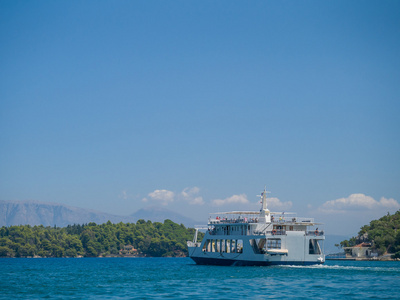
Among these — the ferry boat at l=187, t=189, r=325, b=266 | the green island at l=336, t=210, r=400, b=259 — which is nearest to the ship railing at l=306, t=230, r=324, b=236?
the ferry boat at l=187, t=189, r=325, b=266

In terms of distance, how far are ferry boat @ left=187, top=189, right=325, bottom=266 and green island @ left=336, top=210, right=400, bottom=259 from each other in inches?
2669

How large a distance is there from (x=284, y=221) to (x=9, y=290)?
37.7 m

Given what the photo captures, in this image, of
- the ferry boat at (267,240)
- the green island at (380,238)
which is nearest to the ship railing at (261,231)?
the ferry boat at (267,240)

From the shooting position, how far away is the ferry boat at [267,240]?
251 ft

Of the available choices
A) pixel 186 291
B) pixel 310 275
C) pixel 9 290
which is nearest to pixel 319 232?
pixel 310 275

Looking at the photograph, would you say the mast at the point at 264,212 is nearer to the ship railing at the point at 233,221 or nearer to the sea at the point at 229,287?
the ship railing at the point at 233,221

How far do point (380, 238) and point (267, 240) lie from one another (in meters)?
79.8

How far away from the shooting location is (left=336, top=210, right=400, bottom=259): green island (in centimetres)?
14675

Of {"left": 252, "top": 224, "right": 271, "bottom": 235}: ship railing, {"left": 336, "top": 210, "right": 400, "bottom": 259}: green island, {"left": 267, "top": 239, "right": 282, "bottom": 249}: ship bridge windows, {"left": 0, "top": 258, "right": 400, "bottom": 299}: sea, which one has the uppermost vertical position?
{"left": 336, "top": 210, "right": 400, "bottom": 259}: green island

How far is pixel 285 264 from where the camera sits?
7638cm

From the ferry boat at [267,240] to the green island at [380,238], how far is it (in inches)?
2669

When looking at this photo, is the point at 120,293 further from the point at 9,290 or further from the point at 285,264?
the point at 285,264

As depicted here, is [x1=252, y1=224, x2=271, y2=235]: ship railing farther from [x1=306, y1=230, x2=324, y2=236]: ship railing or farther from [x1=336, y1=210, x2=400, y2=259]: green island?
[x1=336, y1=210, x2=400, y2=259]: green island

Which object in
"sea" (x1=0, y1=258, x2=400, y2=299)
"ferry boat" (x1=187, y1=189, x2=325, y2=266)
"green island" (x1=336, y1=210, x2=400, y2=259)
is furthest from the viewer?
"green island" (x1=336, y1=210, x2=400, y2=259)
